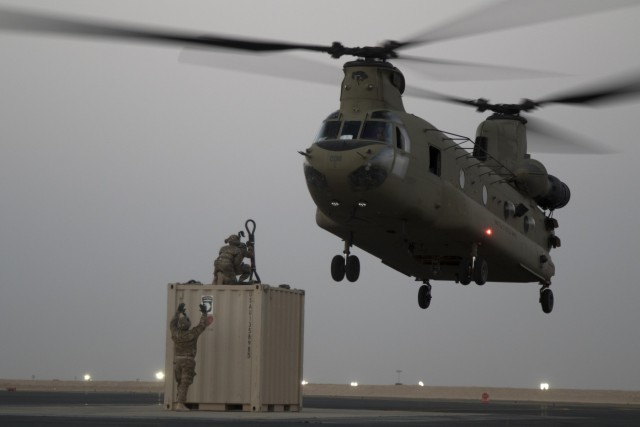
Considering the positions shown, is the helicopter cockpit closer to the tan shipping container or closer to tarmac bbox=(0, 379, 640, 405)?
the tan shipping container

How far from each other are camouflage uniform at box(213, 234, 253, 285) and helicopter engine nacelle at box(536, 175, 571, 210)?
846 cm

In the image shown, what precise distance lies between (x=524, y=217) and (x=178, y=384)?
10362 millimetres

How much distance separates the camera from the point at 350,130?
2566 centimetres

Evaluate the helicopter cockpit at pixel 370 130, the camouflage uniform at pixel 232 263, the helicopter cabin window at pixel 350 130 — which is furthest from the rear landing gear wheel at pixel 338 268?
the camouflage uniform at pixel 232 263

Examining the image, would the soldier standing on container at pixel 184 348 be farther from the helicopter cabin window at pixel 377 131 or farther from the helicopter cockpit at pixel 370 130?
the helicopter cabin window at pixel 377 131

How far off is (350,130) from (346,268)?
3.84 meters

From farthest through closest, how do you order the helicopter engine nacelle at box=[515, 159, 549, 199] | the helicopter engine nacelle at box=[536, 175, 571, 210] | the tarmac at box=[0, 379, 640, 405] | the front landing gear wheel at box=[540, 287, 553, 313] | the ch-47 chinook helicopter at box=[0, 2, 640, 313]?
1. the tarmac at box=[0, 379, 640, 405]
2. the front landing gear wheel at box=[540, 287, 553, 313]
3. the helicopter engine nacelle at box=[536, 175, 571, 210]
4. the helicopter engine nacelle at box=[515, 159, 549, 199]
5. the ch-47 chinook helicopter at box=[0, 2, 640, 313]

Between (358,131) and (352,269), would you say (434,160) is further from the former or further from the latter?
(352,269)

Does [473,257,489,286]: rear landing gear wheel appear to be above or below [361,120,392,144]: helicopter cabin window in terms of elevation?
below

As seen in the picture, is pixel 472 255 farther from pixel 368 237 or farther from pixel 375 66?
pixel 375 66

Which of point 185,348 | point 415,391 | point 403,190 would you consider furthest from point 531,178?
point 415,391

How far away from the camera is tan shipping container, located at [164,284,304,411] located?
33.0 meters

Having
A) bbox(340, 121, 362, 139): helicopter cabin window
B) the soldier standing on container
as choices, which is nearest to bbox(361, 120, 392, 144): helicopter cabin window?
bbox(340, 121, 362, 139): helicopter cabin window

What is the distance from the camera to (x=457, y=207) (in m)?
27.5
